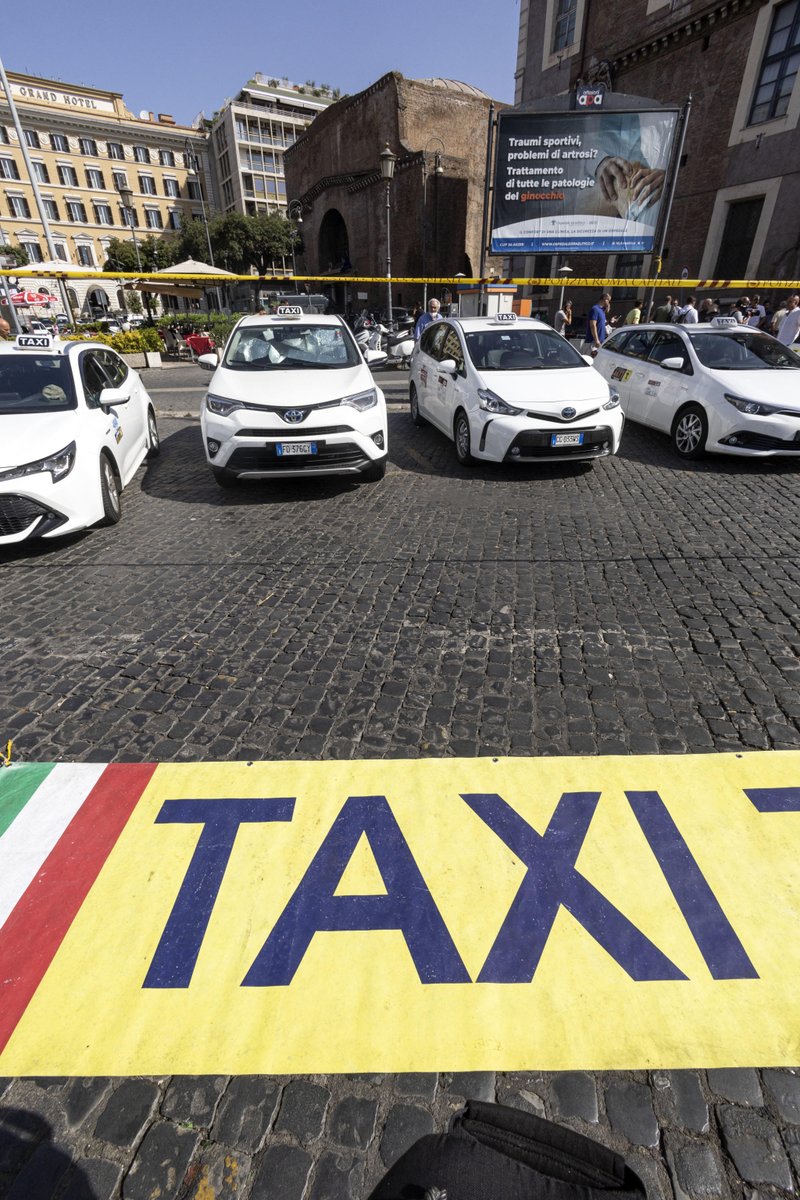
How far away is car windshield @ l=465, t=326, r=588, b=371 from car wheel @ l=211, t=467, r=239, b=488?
329cm

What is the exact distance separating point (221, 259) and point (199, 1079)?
203ft

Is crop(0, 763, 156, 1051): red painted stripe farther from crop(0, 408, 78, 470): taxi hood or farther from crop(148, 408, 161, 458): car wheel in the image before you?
crop(148, 408, 161, 458): car wheel

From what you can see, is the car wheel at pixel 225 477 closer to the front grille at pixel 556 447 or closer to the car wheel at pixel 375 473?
the car wheel at pixel 375 473

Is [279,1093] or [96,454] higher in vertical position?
[96,454]

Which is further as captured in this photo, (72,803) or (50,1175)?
(72,803)

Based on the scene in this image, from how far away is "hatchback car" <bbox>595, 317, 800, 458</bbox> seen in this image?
23.0 feet

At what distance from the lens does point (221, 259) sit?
52844 mm

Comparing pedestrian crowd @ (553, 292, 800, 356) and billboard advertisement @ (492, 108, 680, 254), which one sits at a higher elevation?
billboard advertisement @ (492, 108, 680, 254)

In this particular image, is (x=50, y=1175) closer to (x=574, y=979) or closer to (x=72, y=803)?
(x=72, y=803)

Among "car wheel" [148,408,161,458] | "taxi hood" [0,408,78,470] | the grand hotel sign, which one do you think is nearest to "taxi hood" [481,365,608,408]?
"taxi hood" [0,408,78,470]

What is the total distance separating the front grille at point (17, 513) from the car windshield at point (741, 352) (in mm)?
7674

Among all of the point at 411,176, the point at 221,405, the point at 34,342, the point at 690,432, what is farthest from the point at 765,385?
the point at 411,176

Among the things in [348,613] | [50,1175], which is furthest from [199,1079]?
[348,613]

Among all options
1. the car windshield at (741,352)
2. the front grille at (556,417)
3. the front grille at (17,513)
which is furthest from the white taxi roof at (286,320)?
the car windshield at (741,352)
